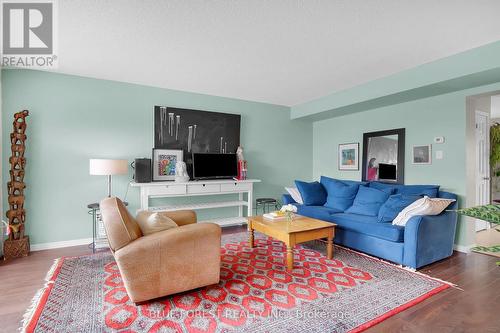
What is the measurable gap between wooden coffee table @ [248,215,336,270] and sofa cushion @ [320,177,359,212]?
1.03 meters

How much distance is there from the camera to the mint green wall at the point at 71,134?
3.44m

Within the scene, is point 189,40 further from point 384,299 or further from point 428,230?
point 428,230

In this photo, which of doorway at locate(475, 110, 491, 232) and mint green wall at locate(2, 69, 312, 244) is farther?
doorway at locate(475, 110, 491, 232)

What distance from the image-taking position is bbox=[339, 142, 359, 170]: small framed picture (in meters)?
4.96

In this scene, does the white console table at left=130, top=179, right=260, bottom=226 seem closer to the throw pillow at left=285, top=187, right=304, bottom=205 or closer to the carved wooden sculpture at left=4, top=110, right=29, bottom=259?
the throw pillow at left=285, top=187, right=304, bottom=205

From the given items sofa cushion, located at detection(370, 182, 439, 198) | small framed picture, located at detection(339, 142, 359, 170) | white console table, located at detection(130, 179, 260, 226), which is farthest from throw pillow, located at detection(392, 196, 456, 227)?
white console table, located at detection(130, 179, 260, 226)

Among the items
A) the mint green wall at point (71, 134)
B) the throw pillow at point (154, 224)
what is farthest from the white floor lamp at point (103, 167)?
the throw pillow at point (154, 224)

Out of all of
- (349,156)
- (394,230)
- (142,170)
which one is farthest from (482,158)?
(142,170)

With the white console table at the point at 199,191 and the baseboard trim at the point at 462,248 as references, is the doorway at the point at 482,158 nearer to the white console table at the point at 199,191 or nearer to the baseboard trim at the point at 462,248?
the baseboard trim at the point at 462,248

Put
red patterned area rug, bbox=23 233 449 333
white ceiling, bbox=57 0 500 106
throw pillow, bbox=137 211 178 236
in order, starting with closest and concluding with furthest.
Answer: red patterned area rug, bbox=23 233 449 333 < white ceiling, bbox=57 0 500 106 < throw pillow, bbox=137 211 178 236

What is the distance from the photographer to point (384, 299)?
2.19 m

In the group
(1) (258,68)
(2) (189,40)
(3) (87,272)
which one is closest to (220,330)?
(3) (87,272)

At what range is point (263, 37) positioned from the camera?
2.60 meters

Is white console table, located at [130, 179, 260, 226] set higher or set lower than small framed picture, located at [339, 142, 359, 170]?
lower
